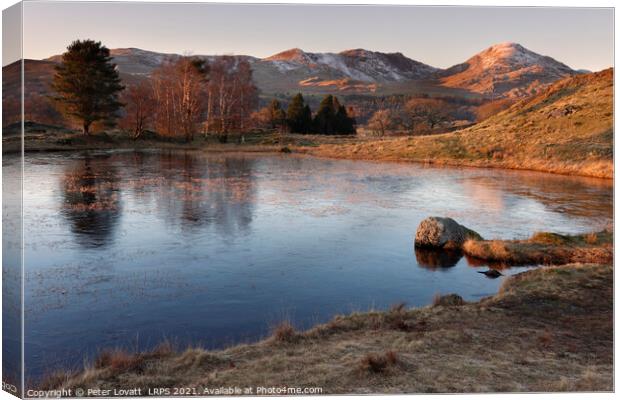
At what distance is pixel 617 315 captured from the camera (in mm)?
10961

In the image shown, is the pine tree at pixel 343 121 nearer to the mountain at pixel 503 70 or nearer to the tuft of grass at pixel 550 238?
the mountain at pixel 503 70

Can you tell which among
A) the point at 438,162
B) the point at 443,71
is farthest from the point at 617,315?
the point at 438,162

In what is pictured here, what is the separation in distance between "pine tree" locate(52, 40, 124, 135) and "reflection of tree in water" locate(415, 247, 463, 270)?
10.9 metres

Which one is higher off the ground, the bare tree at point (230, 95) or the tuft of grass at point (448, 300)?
the bare tree at point (230, 95)

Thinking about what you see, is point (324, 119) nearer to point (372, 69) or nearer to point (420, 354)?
point (372, 69)

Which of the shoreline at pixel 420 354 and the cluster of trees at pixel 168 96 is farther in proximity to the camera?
the cluster of trees at pixel 168 96

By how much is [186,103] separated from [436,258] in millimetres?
10598

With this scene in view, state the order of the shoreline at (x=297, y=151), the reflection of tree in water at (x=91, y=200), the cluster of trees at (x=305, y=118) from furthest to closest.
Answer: the cluster of trees at (x=305, y=118) < the shoreline at (x=297, y=151) < the reflection of tree in water at (x=91, y=200)

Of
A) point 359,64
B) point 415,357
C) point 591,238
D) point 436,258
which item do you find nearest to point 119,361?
point 415,357

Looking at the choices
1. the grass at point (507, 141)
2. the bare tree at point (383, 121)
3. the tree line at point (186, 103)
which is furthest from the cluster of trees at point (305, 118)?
the bare tree at point (383, 121)

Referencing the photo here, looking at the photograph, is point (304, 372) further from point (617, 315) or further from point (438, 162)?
point (438, 162)

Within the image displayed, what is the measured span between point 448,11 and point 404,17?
87 cm

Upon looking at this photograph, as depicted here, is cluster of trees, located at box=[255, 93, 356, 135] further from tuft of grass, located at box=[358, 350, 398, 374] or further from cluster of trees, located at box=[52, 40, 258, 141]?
tuft of grass, located at box=[358, 350, 398, 374]

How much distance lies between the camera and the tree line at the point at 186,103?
17.9 meters
